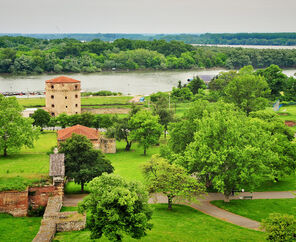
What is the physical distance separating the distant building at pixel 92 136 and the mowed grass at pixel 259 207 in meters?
19.2

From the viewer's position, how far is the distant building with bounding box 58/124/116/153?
46241mm

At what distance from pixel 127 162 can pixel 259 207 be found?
55.7 feet

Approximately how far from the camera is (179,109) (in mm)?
75750

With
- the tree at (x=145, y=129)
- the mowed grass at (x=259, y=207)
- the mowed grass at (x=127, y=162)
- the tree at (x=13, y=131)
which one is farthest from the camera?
the tree at (x=145, y=129)

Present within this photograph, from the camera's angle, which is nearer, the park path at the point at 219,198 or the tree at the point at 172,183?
the park path at the point at 219,198

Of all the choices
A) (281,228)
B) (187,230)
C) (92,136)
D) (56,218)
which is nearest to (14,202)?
(56,218)

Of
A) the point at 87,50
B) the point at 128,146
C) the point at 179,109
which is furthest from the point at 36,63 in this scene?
the point at 128,146

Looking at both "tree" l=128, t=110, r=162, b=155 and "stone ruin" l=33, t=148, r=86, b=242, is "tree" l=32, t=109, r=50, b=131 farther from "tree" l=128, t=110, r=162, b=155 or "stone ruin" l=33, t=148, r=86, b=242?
"stone ruin" l=33, t=148, r=86, b=242

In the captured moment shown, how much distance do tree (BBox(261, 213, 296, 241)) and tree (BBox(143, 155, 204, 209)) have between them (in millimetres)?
7243

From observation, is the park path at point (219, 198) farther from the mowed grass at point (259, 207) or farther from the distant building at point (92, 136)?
the distant building at point (92, 136)

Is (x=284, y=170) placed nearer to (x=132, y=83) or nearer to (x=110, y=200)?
(x=110, y=200)

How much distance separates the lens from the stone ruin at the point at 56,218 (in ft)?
74.6

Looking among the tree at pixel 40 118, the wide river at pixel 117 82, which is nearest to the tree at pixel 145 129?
the tree at pixel 40 118

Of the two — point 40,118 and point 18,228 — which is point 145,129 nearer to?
point 40,118
